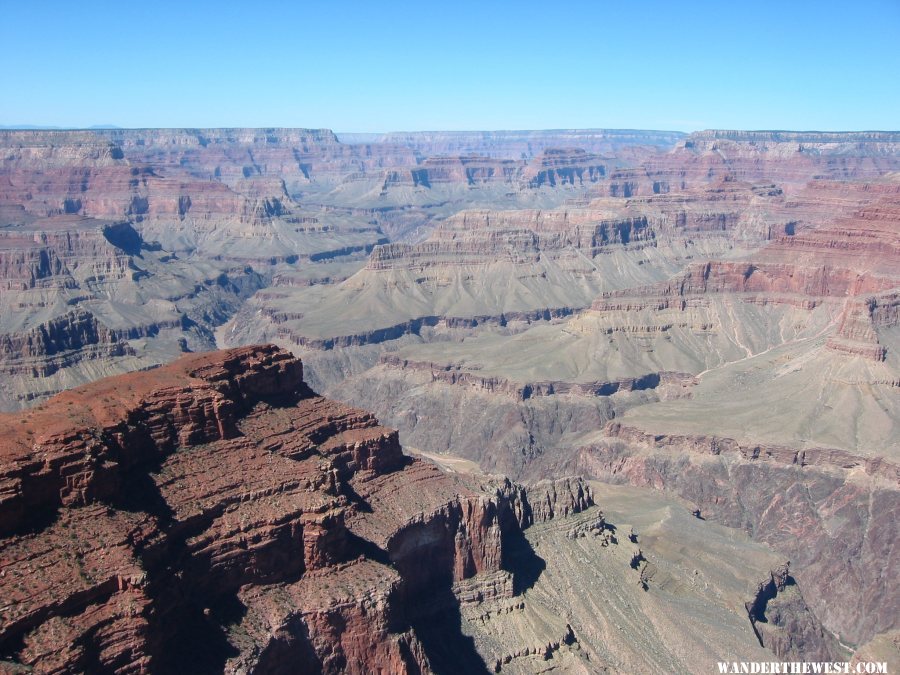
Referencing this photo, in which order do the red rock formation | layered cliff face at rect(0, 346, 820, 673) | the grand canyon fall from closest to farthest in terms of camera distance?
1. the red rock formation
2. layered cliff face at rect(0, 346, 820, 673)
3. the grand canyon

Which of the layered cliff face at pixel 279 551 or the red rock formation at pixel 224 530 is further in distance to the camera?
the layered cliff face at pixel 279 551

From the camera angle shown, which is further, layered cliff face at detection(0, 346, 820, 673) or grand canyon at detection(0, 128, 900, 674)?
grand canyon at detection(0, 128, 900, 674)

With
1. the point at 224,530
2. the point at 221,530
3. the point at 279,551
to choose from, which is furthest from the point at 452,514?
the point at 221,530

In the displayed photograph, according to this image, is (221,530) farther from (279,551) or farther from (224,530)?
(279,551)

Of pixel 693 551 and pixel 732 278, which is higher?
pixel 732 278

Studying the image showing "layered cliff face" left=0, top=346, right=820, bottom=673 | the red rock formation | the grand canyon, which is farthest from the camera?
the grand canyon

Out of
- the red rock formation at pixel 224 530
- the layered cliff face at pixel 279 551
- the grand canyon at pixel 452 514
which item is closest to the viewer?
the red rock formation at pixel 224 530

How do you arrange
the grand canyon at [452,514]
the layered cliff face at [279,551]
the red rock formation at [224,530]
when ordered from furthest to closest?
1. the grand canyon at [452,514]
2. the layered cliff face at [279,551]
3. the red rock formation at [224,530]

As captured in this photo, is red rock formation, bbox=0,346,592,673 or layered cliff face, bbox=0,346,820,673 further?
layered cliff face, bbox=0,346,820,673

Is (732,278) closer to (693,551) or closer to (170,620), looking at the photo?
(693,551)

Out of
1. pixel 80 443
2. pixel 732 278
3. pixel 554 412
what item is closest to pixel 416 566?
pixel 80 443

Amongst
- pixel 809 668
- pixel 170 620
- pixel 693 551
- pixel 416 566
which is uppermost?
pixel 170 620
